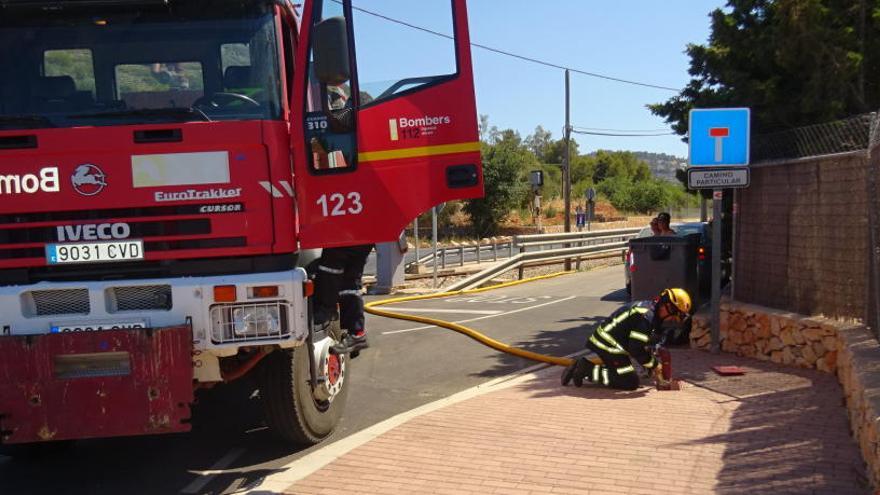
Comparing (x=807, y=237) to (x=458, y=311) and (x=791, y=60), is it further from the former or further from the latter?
(x=458, y=311)

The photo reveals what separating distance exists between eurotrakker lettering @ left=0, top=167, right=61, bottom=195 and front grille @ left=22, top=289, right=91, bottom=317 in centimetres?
63

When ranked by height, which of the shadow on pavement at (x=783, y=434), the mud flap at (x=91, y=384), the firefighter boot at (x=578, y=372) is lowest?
the shadow on pavement at (x=783, y=434)

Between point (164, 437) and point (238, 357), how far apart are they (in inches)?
66.4

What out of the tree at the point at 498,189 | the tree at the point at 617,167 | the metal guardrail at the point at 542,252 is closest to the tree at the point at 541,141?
the tree at the point at 617,167

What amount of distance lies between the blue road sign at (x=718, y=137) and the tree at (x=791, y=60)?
1108mm

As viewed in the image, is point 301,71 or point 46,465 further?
point 46,465

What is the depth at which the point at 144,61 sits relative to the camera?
5043 millimetres

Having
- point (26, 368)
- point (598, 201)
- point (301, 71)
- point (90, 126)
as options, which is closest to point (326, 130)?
point (301, 71)

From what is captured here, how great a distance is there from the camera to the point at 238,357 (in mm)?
5371

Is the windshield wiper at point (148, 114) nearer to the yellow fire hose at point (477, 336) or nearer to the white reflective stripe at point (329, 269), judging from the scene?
the white reflective stripe at point (329, 269)

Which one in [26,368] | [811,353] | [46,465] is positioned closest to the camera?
[26,368]

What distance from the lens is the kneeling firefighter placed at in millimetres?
7020

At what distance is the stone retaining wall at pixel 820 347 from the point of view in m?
4.85

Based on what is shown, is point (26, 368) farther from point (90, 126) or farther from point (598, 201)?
point (598, 201)
